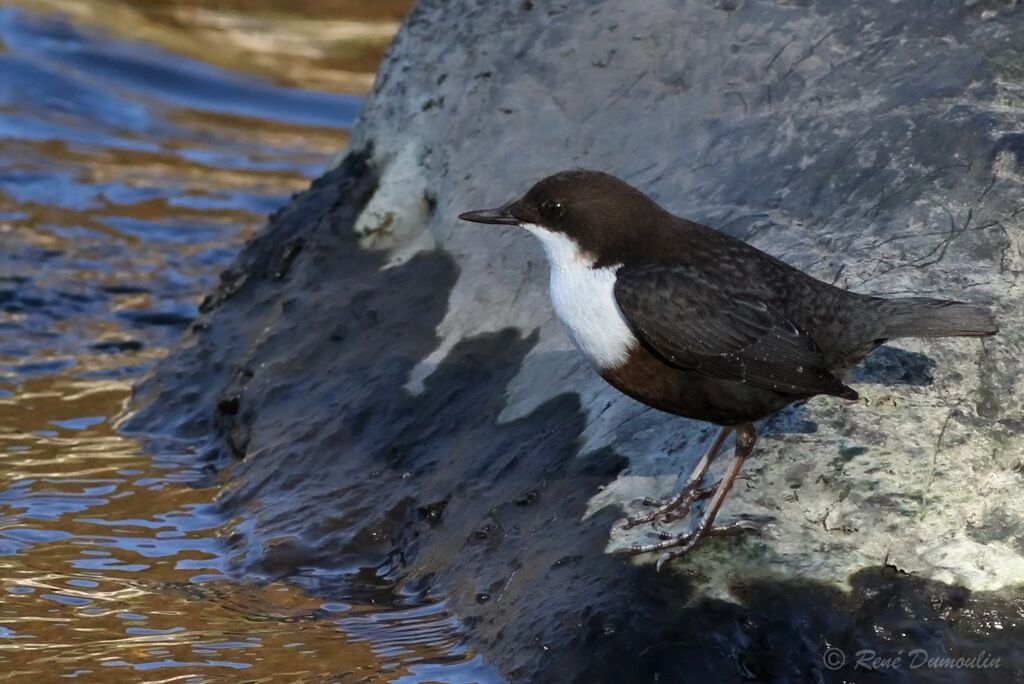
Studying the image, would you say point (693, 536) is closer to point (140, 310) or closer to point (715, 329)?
point (715, 329)

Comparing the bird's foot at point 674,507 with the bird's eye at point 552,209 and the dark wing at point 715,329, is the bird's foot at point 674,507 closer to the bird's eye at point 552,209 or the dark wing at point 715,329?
the dark wing at point 715,329

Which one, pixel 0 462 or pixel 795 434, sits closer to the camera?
pixel 795 434

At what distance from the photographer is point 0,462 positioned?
586 centimetres

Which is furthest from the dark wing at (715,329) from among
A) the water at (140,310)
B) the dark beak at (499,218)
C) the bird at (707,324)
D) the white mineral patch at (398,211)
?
the white mineral patch at (398,211)

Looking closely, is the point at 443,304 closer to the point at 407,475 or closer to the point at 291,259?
the point at 407,475

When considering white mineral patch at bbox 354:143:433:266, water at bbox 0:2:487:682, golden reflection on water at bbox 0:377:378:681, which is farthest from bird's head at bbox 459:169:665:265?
white mineral patch at bbox 354:143:433:266

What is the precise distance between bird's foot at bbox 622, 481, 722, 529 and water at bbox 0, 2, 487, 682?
53 cm

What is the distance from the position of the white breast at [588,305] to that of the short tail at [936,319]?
0.61 metres

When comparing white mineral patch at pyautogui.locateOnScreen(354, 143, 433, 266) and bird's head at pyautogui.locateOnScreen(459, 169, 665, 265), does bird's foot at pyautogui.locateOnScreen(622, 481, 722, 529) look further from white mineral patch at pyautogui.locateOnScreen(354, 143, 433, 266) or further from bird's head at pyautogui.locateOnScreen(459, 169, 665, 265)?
white mineral patch at pyautogui.locateOnScreen(354, 143, 433, 266)

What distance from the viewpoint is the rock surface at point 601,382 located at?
372 centimetres

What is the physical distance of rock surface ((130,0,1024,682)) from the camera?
3719mm

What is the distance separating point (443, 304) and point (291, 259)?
3.71ft

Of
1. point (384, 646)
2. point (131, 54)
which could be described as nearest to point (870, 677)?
point (384, 646)

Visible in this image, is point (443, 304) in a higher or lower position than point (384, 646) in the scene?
higher
